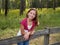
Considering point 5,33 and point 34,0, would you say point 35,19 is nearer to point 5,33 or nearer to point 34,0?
point 5,33

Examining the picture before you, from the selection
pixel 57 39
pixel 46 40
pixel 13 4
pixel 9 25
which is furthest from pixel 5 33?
pixel 13 4

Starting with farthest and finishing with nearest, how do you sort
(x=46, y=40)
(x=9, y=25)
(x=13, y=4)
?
(x=13, y=4) < (x=9, y=25) < (x=46, y=40)

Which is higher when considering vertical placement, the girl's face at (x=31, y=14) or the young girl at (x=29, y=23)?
the girl's face at (x=31, y=14)

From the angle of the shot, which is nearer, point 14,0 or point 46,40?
point 46,40

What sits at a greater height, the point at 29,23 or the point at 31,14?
the point at 31,14

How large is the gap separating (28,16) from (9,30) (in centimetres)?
715

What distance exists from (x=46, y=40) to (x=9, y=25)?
22.4 feet

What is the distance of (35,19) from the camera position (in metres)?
4.38

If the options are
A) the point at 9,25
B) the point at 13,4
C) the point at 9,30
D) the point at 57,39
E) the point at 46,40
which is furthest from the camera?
the point at 13,4

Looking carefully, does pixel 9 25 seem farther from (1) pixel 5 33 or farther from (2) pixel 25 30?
(2) pixel 25 30

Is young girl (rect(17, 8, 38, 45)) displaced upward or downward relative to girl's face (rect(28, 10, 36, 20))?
downward

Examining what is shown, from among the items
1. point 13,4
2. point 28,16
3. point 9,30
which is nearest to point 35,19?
point 28,16

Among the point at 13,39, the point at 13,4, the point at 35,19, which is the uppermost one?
the point at 35,19

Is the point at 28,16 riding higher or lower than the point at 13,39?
higher
